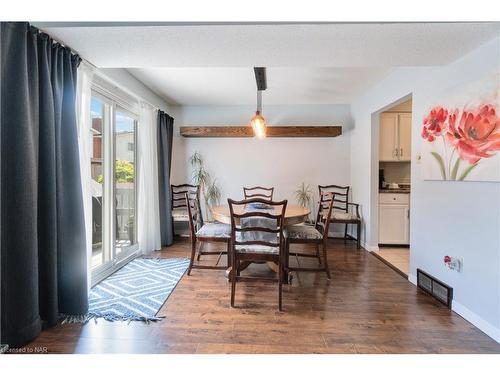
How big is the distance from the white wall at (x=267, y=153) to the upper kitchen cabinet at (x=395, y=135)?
0.81m

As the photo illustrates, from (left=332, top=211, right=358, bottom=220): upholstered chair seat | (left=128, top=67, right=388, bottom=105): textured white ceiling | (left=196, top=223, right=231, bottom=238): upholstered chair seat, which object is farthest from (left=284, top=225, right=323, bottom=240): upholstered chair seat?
(left=128, top=67, right=388, bottom=105): textured white ceiling

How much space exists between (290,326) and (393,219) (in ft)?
9.27

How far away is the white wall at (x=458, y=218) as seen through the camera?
1.87 metres

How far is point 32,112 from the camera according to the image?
1668 millimetres

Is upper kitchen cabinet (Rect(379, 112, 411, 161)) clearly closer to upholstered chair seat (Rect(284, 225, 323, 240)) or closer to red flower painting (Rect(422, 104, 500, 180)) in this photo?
red flower painting (Rect(422, 104, 500, 180))

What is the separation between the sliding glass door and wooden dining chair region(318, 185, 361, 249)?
9.37ft

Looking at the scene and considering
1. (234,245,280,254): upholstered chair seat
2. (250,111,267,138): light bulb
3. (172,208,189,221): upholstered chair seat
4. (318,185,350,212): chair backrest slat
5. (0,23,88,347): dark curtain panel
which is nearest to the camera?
(0,23,88,347): dark curtain panel

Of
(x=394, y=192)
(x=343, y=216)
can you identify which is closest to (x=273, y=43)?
(x=343, y=216)

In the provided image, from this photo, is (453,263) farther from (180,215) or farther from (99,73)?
(99,73)

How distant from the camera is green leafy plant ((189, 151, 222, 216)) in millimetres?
4762

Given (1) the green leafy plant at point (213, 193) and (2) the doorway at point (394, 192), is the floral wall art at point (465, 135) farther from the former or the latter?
(1) the green leafy plant at point (213, 193)

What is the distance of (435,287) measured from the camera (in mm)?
2381

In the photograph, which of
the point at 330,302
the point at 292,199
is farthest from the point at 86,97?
the point at 292,199

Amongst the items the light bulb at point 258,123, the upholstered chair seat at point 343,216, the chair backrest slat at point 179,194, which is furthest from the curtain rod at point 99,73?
the upholstered chair seat at point 343,216
